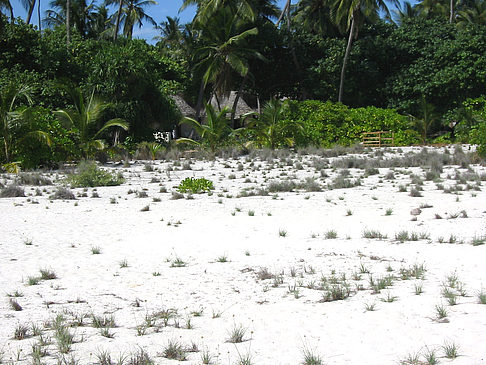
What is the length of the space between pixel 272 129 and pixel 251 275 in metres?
20.6

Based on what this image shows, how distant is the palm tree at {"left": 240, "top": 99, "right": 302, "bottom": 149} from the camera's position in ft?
89.1

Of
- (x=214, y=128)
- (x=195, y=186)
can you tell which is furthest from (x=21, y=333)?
(x=214, y=128)

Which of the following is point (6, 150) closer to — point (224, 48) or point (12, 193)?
point (12, 193)

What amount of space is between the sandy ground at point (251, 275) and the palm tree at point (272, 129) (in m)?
14.1

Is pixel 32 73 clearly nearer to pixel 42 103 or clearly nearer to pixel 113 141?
pixel 42 103

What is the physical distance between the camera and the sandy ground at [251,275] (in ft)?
14.8

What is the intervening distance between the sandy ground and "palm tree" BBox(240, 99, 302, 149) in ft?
46.1

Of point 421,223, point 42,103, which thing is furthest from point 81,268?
point 42,103

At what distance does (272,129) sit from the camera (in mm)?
26953

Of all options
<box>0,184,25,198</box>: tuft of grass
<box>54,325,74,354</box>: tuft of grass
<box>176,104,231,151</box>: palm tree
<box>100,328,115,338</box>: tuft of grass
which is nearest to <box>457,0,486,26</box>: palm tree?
<box>176,104,231,151</box>: palm tree

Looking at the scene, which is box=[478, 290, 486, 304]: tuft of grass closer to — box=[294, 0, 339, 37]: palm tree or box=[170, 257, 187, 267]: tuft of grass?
box=[170, 257, 187, 267]: tuft of grass

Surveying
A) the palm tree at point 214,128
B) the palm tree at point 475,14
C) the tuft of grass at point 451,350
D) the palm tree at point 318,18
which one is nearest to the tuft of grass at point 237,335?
the tuft of grass at point 451,350

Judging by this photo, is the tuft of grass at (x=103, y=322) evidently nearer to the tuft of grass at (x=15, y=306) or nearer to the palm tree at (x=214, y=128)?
the tuft of grass at (x=15, y=306)

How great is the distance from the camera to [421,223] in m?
9.50
